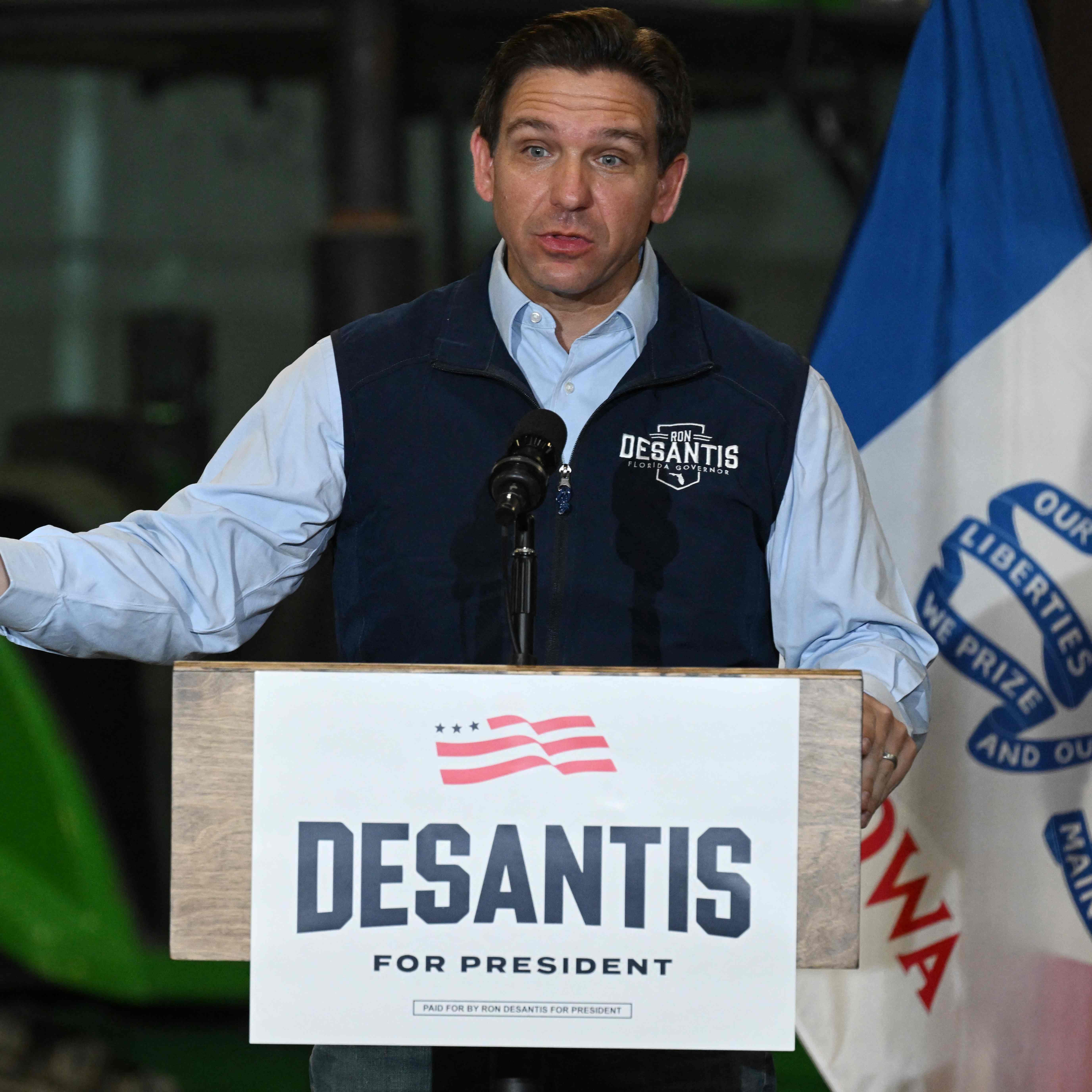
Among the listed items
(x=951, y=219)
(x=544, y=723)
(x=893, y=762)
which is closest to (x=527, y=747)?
(x=544, y=723)

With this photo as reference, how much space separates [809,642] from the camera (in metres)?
1.51

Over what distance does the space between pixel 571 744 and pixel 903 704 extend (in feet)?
1.44

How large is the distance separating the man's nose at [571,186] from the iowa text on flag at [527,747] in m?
0.60

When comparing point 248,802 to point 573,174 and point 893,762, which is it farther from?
point 573,174

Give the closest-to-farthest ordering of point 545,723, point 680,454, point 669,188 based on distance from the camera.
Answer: point 545,723 → point 680,454 → point 669,188

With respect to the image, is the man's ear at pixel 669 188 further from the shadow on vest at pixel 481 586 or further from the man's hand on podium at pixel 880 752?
the man's hand on podium at pixel 880 752

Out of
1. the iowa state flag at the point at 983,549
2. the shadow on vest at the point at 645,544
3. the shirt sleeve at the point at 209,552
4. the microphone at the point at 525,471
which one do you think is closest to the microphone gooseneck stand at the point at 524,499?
the microphone at the point at 525,471

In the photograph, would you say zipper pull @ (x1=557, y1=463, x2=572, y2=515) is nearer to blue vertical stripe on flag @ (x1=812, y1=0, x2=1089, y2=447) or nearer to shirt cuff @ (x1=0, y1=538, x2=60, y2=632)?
shirt cuff @ (x1=0, y1=538, x2=60, y2=632)

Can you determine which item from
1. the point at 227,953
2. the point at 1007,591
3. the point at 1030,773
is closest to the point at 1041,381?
the point at 1007,591

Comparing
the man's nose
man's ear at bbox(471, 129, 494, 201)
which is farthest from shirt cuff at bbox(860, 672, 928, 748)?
man's ear at bbox(471, 129, 494, 201)

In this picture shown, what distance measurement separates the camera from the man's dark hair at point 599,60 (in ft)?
4.88

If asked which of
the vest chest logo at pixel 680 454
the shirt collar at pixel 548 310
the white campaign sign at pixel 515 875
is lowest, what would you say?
the white campaign sign at pixel 515 875

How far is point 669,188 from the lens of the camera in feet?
5.28

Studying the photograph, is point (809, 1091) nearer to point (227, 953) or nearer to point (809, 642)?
point (809, 642)
